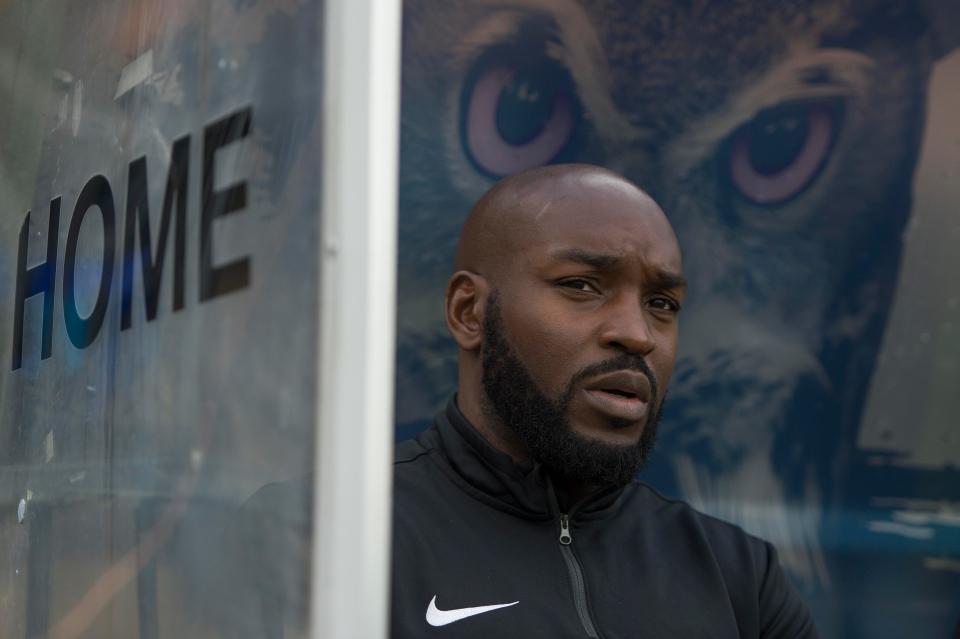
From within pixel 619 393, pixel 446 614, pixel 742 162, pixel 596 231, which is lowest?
pixel 446 614

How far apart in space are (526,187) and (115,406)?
88cm

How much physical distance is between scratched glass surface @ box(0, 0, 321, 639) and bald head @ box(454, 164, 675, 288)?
27.5 inches

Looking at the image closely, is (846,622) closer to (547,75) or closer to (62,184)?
(547,75)

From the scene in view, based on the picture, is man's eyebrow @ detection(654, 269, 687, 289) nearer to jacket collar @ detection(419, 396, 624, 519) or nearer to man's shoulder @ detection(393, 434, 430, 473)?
jacket collar @ detection(419, 396, 624, 519)

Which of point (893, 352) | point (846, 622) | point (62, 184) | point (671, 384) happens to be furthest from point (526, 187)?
point (846, 622)

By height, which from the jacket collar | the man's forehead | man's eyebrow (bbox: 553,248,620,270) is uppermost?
the man's forehead

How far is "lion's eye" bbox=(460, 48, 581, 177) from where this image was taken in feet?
9.14

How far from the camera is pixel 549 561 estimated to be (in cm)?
185

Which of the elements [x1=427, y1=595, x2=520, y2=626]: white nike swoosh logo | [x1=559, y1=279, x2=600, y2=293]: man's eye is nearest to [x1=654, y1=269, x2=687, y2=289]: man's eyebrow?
[x1=559, y1=279, x2=600, y2=293]: man's eye

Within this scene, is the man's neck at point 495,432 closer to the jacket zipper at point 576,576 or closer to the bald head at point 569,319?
the bald head at point 569,319

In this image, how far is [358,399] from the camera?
37.9 inches

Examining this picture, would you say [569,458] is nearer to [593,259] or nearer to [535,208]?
[593,259]

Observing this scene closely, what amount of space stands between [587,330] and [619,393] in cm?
10

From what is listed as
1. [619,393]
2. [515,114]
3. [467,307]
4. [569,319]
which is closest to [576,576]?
[619,393]
